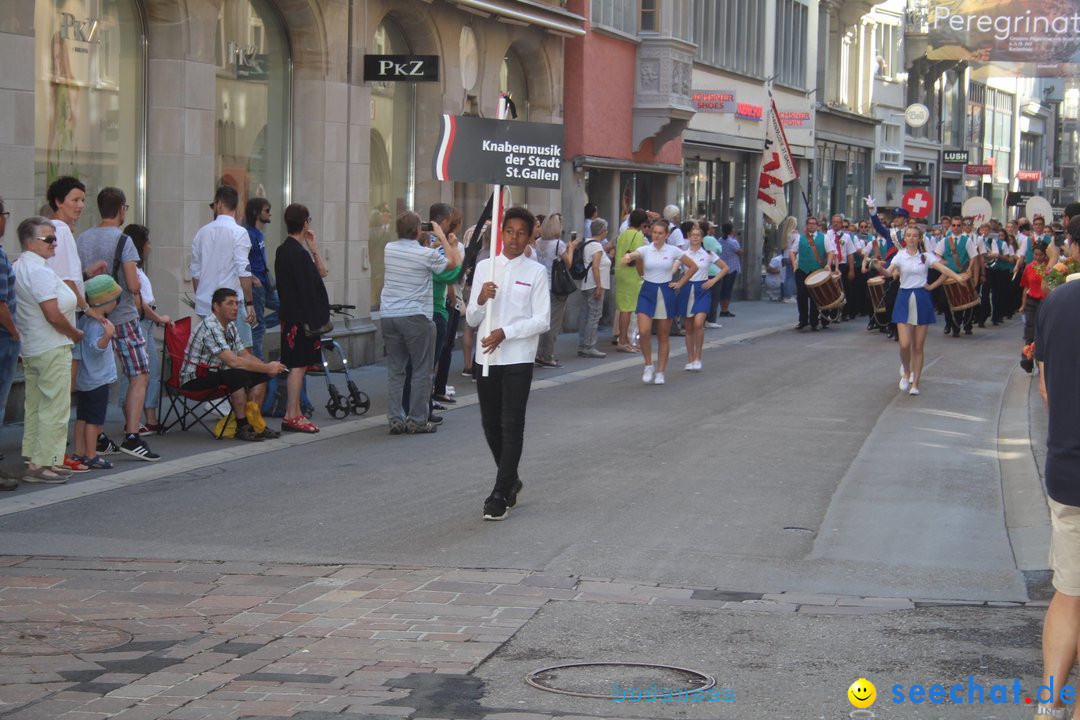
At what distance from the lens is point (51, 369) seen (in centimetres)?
1024

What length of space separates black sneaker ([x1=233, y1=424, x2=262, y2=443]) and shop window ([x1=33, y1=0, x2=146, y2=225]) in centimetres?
328

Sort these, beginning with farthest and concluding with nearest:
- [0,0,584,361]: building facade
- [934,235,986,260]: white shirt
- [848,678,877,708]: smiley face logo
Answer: [934,235,986,260]: white shirt
[0,0,584,361]: building facade
[848,678,877,708]: smiley face logo

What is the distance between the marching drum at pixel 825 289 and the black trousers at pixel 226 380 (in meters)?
15.7

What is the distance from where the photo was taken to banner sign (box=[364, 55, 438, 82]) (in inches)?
725

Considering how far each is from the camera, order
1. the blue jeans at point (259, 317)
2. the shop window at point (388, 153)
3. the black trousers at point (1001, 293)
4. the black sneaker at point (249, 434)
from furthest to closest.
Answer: the black trousers at point (1001, 293) → the shop window at point (388, 153) → the blue jeans at point (259, 317) → the black sneaker at point (249, 434)

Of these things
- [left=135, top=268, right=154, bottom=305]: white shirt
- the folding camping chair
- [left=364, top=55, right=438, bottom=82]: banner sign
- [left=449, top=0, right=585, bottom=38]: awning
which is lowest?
the folding camping chair

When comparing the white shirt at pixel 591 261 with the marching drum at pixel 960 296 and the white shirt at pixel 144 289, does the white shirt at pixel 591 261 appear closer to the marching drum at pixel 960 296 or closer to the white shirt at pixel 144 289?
the marching drum at pixel 960 296

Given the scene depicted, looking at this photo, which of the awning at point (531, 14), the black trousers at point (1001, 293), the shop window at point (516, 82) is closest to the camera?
the awning at point (531, 14)

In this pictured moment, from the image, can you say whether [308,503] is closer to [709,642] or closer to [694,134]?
[709,642]

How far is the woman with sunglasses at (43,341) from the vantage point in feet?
33.4

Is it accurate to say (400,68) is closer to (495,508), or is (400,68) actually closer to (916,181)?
→ (495,508)

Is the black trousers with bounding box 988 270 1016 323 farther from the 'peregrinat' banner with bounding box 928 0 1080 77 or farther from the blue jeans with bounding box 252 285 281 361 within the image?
the blue jeans with bounding box 252 285 281 361

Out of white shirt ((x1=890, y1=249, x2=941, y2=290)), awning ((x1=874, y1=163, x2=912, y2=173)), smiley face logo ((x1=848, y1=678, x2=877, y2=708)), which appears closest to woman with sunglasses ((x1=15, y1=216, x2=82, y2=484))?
Answer: smiley face logo ((x1=848, y1=678, x2=877, y2=708))

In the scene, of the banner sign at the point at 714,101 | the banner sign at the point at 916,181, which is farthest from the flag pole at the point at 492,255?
the banner sign at the point at 916,181
